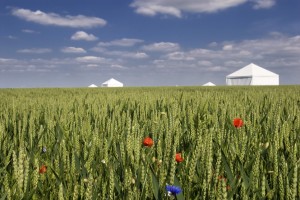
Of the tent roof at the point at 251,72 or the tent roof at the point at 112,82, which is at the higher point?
the tent roof at the point at 251,72

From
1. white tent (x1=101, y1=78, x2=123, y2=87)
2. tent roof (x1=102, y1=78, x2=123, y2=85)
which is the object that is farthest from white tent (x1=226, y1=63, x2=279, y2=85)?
tent roof (x1=102, y1=78, x2=123, y2=85)

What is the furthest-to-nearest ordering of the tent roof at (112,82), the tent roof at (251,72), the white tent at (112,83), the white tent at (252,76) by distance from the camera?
the tent roof at (112,82) < the white tent at (112,83) < the tent roof at (251,72) < the white tent at (252,76)

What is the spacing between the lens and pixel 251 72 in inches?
2093

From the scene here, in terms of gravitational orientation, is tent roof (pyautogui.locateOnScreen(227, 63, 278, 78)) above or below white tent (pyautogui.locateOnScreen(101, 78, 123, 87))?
above

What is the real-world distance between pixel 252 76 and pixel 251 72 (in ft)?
4.84

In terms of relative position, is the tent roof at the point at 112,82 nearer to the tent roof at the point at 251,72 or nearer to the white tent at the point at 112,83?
the white tent at the point at 112,83

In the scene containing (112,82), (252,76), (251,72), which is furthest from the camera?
(112,82)

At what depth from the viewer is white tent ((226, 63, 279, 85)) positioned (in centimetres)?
5212

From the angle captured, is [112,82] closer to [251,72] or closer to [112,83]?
[112,83]

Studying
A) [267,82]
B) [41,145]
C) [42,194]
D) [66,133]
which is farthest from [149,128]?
[267,82]

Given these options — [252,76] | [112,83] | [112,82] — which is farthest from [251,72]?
[112,82]

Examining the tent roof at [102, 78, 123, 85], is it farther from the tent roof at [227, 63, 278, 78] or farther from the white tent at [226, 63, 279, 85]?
the tent roof at [227, 63, 278, 78]

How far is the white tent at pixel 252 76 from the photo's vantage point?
52.1 meters

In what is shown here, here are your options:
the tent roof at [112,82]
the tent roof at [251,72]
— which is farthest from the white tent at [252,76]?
the tent roof at [112,82]
